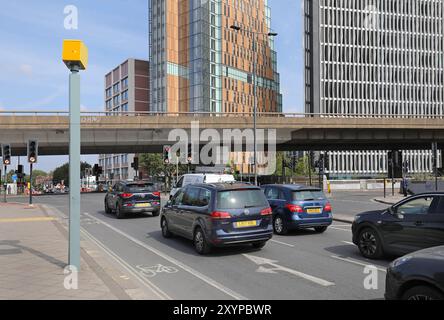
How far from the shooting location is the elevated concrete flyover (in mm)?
40250

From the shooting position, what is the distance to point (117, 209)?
18344 mm

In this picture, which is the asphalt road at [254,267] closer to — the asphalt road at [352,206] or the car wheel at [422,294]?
the car wheel at [422,294]

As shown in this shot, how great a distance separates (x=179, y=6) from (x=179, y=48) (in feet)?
32.8

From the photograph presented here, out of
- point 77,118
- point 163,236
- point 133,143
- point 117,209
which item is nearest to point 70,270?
point 77,118

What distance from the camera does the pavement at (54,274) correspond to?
238 inches

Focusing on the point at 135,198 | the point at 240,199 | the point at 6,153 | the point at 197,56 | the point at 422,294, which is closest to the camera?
the point at 422,294

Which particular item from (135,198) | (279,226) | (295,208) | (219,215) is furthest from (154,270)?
(135,198)

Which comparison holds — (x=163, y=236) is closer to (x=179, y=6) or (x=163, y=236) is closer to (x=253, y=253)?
(x=253, y=253)

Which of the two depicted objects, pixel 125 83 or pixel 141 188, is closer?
pixel 141 188

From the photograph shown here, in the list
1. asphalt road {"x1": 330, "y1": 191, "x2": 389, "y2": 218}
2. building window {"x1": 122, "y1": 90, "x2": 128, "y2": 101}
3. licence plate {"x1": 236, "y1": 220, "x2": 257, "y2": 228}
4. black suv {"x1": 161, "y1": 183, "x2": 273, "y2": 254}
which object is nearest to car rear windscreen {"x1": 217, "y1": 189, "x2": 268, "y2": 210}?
black suv {"x1": 161, "y1": 183, "x2": 273, "y2": 254}

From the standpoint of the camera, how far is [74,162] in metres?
7.32

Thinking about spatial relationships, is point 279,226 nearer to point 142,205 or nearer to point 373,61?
point 142,205

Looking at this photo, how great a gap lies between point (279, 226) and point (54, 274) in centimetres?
727

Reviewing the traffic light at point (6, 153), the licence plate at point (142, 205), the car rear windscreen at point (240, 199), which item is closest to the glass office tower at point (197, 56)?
the traffic light at point (6, 153)
